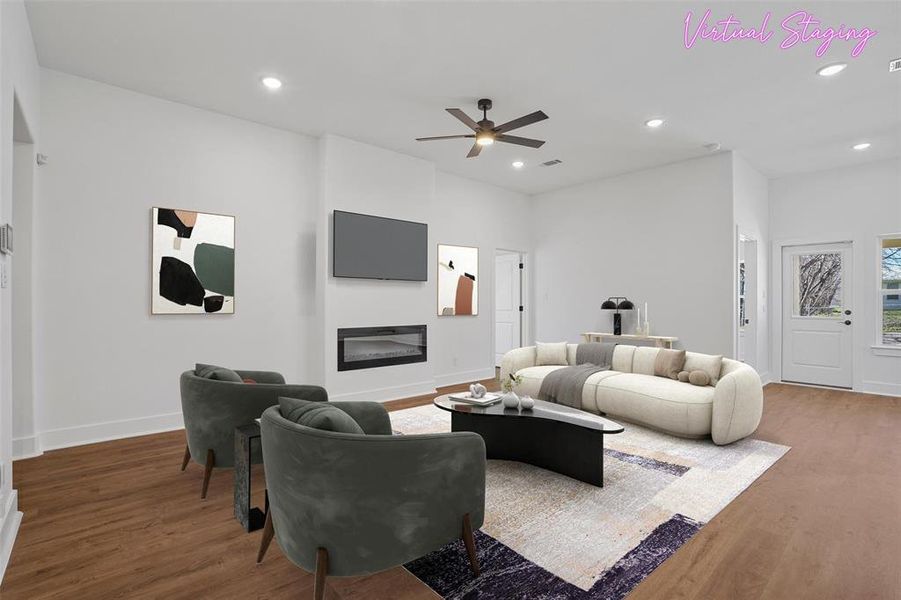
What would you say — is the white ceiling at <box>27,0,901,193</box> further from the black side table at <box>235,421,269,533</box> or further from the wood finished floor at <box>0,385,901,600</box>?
the wood finished floor at <box>0,385,901,600</box>

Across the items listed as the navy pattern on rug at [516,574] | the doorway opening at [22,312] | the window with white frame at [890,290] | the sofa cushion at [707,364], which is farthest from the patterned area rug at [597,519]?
the window with white frame at [890,290]

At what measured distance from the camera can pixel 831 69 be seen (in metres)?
3.57

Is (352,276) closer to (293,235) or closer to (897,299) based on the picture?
(293,235)

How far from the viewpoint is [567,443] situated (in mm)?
3072

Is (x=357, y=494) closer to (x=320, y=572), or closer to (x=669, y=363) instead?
(x=320, y=572)

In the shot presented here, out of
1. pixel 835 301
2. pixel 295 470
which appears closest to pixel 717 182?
pixel 835 301

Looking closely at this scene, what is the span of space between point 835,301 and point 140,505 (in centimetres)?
799

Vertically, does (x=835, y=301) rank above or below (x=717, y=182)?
below

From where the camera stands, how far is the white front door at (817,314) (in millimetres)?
6094

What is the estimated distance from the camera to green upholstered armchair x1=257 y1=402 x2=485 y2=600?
159 centimetres

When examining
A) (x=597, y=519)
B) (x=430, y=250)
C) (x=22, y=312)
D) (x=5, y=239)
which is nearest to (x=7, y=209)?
(x=5, y=239)

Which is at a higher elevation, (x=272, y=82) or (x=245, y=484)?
(x=272, y=82)

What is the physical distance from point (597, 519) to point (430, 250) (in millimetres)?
4179

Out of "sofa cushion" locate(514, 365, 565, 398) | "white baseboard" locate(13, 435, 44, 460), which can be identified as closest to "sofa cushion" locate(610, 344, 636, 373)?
"sofa cushion" locate(514, 365, 565, 398)
